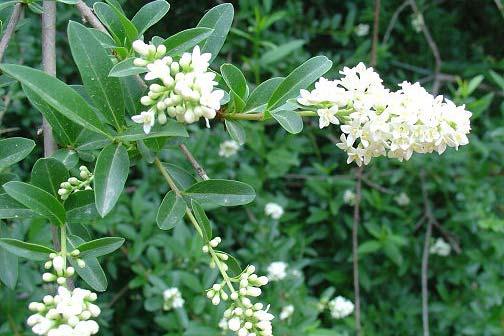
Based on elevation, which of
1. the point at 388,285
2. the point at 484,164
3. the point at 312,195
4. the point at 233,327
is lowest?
the point at 388,285

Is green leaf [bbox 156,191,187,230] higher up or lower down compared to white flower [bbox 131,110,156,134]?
lower down

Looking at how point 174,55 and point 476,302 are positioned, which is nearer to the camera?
point 174,55

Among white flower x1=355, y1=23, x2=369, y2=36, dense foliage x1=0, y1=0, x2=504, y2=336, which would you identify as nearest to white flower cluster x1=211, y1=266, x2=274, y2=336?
dense foliage x1=0, y1=0, x2=504, y2=336

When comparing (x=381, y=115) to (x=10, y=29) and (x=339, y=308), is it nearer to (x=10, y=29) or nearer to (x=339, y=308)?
(x=10, y=29)

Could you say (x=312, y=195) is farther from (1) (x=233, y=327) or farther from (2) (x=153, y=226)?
(1) (x=233, y=327)

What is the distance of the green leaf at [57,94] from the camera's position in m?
1.08

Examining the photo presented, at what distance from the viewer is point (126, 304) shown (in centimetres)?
305

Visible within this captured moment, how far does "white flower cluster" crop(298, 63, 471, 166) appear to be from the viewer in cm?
123

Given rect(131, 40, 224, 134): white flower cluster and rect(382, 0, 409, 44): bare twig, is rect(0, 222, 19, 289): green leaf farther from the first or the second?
rect(382, 0, 409, 44): bare twig

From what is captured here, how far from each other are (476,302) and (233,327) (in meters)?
2.26

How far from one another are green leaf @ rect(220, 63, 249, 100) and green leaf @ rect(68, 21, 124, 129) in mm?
206

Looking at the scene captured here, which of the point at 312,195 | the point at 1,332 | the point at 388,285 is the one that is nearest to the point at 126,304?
the point at 1,332

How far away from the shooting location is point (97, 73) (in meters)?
1.22

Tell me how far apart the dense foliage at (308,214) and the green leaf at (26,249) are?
1.28 m
